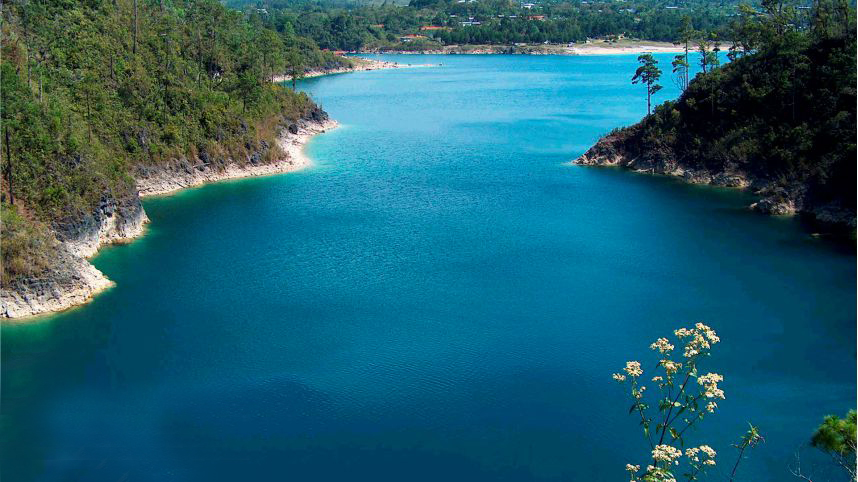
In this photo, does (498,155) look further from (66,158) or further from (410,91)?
(410,91)

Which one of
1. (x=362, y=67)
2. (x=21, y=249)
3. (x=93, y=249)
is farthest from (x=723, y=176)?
(x=362, y=67)

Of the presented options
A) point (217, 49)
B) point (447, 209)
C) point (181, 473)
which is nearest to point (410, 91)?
point (217, 49)

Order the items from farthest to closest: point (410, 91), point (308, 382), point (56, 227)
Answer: point (410, 91) < point (56, 227) < point (308, 382)

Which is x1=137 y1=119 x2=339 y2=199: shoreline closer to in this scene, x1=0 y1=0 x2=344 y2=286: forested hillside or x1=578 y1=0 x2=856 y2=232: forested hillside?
x1=0 y1=0 x2=344 y2=286: forested hillside

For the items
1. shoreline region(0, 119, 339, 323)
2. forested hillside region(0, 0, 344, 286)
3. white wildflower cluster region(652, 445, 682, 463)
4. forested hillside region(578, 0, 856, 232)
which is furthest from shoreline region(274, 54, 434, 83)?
white wildflower cluster region(652, 445, 682, 463)

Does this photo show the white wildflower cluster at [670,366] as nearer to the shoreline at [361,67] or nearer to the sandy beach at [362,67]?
the shoreline at [361,67]

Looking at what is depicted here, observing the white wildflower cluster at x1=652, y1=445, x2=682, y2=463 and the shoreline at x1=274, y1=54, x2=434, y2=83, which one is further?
the shoreline at x1=274, y1=54, x2=434, y2=83

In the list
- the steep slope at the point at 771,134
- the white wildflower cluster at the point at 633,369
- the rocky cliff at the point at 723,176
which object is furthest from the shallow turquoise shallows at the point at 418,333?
the white wildflower cluster at the point at 633,369
